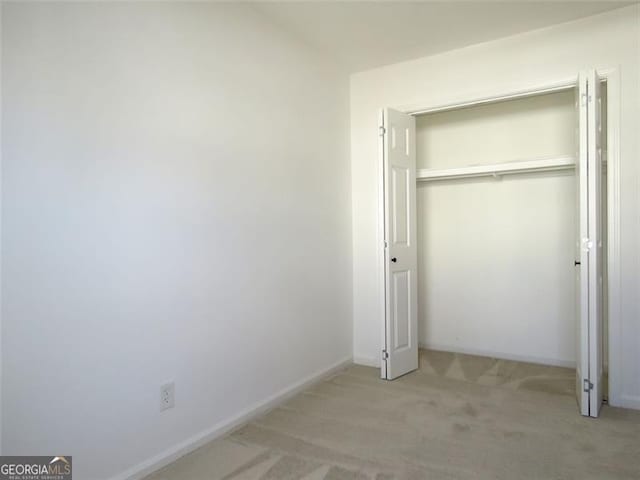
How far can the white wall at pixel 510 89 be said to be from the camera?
9.05 ft

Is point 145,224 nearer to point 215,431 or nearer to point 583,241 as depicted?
point 215,431

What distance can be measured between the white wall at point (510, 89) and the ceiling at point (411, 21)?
0.41 feet

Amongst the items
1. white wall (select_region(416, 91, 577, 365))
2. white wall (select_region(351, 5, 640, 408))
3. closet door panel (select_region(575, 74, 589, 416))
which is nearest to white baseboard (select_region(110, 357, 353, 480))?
white wall (select_region(351, 5, 640, 408))

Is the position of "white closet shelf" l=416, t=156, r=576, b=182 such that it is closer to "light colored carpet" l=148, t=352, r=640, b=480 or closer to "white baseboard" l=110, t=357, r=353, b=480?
"light colored carpet" l=148, t=352, r=640, b=480

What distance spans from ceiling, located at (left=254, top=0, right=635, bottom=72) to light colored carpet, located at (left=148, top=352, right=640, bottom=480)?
266 centimetres

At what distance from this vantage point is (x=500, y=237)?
3.96 metres

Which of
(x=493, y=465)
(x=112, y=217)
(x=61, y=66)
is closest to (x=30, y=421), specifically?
(x=112, y=217)

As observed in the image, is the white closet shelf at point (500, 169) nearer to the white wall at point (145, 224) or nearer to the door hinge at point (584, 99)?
the door hinge at point (584, 99)

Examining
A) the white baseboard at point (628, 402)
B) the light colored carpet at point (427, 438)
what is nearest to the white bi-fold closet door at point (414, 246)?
the white baseboard at point (628, 402)

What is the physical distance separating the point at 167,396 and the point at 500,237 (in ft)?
10.5

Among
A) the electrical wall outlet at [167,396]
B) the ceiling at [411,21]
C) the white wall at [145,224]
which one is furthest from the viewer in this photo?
the ceiling at [411,21]

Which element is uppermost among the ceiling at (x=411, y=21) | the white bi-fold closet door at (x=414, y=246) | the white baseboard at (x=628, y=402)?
the ceiling at (x=411, y=21)

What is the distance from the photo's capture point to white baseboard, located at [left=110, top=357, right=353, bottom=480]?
2000 millimetres

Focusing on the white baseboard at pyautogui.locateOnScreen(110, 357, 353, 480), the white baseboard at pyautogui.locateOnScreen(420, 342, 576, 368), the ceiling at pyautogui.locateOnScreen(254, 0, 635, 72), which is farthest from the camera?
the white baseboard at pyautogui.locateOnScreen(420, 342, 576, 368)
